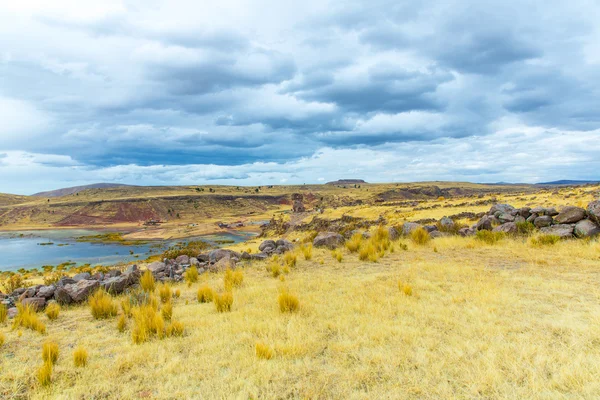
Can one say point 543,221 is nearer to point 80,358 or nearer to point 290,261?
point 290,261

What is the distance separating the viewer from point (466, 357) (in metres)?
4.38

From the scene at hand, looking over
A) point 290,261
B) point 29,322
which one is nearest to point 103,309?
point 29,322

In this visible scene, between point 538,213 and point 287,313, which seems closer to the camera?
point 287,313

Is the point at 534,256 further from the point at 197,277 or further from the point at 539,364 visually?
the point at 197,277

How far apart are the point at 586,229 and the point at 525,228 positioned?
218 centimetres

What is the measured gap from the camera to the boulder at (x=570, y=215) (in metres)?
13.5

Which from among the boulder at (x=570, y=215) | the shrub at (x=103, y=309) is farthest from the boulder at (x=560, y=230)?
the shrub at (x=103, y=309)

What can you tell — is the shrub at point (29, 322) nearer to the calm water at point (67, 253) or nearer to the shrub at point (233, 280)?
the shrub at point (233, 280)

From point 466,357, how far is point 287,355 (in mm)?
2548

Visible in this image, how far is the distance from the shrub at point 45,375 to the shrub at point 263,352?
2830 millimetres

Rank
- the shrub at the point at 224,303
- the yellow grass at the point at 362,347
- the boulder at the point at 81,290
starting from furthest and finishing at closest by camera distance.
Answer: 1. the boulder at the point at 81,290
2. the shrub at the point at 224,303
3. the yellow grass at the point at 362,347

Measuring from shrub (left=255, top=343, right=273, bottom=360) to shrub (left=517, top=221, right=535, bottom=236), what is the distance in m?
14.1

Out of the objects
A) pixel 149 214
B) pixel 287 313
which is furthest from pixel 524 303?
pixel 149 214

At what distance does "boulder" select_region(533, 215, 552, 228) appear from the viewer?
14.2 metres
